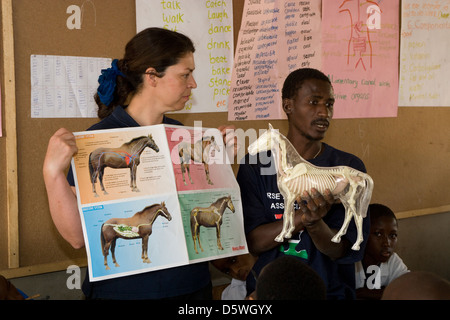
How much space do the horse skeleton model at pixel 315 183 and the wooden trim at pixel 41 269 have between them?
1398mm

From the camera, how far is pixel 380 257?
2.87 metres

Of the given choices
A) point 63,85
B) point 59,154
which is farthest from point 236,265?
point 63,85

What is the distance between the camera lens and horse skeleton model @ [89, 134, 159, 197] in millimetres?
1627

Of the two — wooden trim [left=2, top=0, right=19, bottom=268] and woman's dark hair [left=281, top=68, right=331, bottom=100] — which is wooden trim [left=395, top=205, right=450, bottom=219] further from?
wooden trim [left=2, top=0, right=19, bottom=268]

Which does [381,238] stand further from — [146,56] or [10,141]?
[10,141]

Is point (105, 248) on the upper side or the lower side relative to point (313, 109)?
lower

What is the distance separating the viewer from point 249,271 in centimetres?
197

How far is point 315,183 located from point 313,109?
37cm

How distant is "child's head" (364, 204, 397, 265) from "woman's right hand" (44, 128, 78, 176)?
2051 millimetres

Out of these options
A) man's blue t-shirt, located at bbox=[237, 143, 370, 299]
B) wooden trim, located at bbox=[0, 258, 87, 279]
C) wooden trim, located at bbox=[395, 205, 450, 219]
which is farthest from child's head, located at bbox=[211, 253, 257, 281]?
wooden trim, located at bbox=[395, 205, 450, 219]

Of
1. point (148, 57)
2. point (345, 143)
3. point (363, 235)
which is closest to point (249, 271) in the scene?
point (363, 235)

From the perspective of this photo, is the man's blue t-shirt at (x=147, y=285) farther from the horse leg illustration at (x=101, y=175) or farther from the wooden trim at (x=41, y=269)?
the wooden trim at (x=41, y=269)

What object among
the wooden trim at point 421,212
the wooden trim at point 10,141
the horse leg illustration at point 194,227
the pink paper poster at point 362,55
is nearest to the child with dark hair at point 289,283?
the horse leg illustration at point 194,227

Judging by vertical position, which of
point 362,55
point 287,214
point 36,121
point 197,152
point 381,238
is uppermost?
point 362,55
